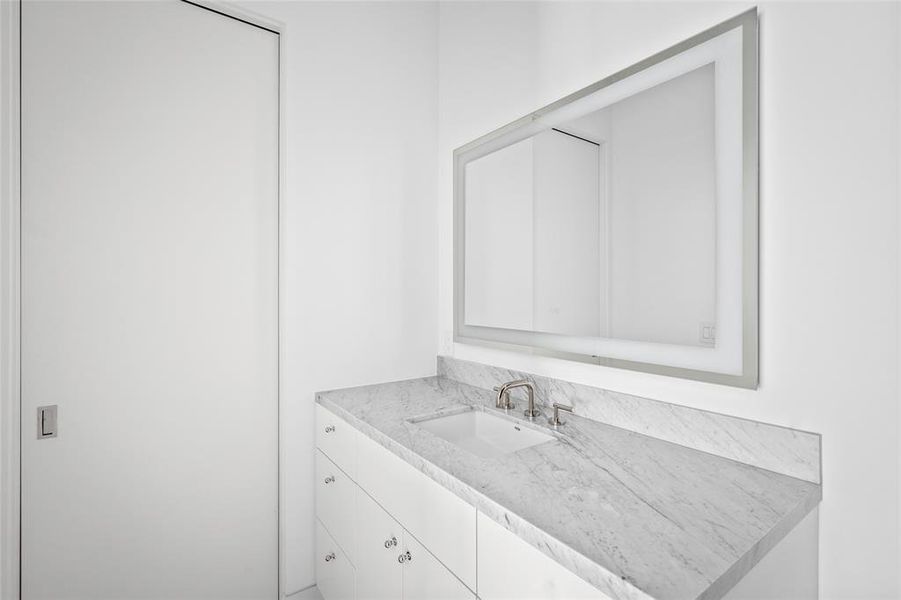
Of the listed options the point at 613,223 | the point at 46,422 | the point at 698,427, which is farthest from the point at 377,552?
the point at 613,223

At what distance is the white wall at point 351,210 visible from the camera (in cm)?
171

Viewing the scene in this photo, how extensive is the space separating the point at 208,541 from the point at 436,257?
1386 millimetres

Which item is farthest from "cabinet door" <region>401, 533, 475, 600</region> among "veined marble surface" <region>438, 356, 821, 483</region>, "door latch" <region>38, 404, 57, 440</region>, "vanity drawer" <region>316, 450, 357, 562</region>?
"door latch" <region>38, 404, 57, 440</region>

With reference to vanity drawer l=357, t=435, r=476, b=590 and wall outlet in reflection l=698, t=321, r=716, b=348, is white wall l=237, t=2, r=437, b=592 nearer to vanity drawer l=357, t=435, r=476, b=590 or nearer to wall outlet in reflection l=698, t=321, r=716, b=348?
vanity drawer l=357, t=435, r=476, b=590

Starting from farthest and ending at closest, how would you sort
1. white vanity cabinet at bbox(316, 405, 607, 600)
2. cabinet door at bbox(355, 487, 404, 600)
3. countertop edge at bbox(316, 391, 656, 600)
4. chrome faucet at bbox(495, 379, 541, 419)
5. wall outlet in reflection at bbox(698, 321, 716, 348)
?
chrome faucet at bbox(495, 379, 541, 419) → cabinet door at bbox(355, 487, 404, 600) → wall outlet in reflection at bbox(698, 321, 716, 348) → white vanity cabinet at bbox(316, 405, 607, 600) → countertop edge at bbox(316, 391, 656, 600)

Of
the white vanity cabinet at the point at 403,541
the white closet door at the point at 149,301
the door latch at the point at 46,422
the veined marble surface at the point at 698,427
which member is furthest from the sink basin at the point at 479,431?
the door latch at the point at 46,422

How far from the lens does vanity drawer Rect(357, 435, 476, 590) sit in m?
0.97

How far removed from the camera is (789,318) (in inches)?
38.7

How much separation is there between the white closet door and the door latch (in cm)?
2

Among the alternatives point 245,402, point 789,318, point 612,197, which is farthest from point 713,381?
point 245,402

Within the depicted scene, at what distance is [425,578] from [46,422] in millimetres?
1199

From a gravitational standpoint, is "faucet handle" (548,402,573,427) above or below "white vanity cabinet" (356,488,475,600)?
above

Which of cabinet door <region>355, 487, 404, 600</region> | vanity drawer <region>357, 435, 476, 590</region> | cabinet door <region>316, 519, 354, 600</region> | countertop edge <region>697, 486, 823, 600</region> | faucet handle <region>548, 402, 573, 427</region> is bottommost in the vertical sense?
cabinet door <region>316, 519, 354, 600</region>

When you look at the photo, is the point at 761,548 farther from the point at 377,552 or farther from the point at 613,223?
the point at 377,552
